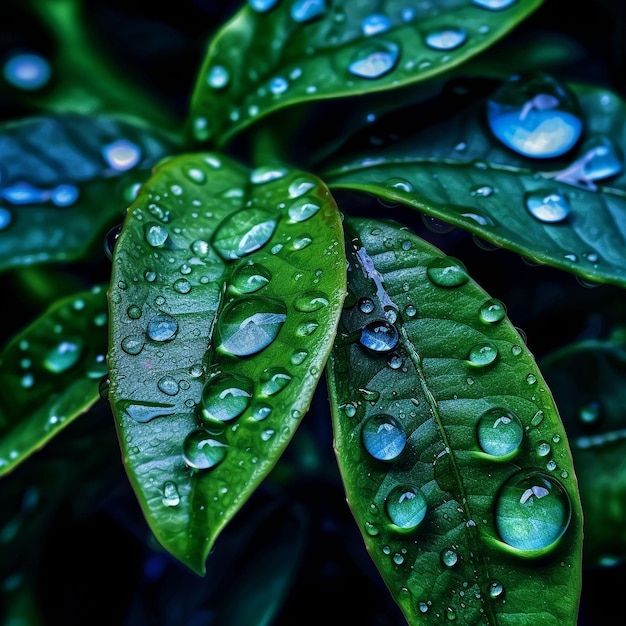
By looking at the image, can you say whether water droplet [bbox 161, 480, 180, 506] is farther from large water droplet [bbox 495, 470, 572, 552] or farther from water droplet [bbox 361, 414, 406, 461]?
large water droplet [bbox 495, 470, 572, 552]

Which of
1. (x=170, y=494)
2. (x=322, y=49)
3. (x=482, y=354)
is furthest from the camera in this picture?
(x=322, y=49)

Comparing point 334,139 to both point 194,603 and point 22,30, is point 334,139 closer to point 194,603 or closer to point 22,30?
point 22,30

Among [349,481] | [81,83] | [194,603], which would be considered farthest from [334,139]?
[194,603]

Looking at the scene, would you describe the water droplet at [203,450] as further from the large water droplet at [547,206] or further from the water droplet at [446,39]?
the water droplet at [446,39]

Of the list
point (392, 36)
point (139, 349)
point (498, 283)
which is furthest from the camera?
point (498, 283)

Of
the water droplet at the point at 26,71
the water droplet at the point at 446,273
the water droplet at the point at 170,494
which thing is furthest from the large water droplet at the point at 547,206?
the water droplet at the point at 26,71

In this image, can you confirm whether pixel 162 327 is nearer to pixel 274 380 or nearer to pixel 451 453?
pixel 274 380

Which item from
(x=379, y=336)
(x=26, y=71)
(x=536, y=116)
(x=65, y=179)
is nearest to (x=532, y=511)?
(x=379, y=336)
